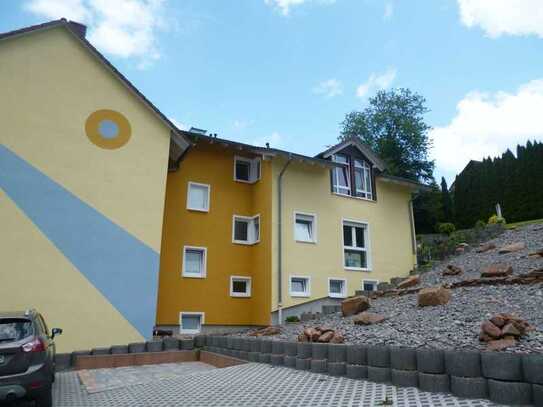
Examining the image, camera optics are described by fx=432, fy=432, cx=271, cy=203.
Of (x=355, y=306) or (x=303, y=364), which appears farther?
(x=355, y=306)

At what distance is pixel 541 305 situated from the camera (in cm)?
783

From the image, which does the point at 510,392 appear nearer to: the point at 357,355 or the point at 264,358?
the point at 357,355

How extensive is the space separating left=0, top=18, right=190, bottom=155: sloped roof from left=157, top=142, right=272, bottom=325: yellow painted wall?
4.88 feet

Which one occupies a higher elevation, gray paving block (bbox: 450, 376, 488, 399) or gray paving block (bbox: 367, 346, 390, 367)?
gray paving block (bbox: 367, 346, 390, 367)

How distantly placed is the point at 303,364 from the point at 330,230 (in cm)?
1024

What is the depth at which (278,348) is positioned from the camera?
9336 millimetres

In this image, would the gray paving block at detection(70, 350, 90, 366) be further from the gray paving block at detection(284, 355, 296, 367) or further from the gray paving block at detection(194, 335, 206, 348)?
the gray paving block at detection(284, 355, 296, 367)

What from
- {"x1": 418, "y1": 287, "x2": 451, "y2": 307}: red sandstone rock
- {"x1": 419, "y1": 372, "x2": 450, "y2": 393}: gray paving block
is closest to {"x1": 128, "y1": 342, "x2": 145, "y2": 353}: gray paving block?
{"x1": 418, "y1": 287, "x2": 451, "y2": 307}: red sandstone rock

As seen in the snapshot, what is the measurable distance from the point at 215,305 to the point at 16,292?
680 cm

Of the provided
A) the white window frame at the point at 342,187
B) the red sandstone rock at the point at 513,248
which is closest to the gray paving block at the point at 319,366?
the red sandstone rock at the point at 513,248

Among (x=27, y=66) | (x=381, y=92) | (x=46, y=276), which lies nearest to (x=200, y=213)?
(x=46, y=276)

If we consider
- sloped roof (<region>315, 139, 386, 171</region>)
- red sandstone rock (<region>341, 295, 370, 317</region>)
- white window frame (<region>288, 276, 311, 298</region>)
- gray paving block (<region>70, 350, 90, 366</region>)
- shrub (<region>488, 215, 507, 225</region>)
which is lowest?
gray paving block (<region>70, 350, 90, 366</region>)

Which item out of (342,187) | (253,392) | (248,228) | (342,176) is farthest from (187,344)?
(342,176)

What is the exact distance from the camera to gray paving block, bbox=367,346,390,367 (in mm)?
6754
